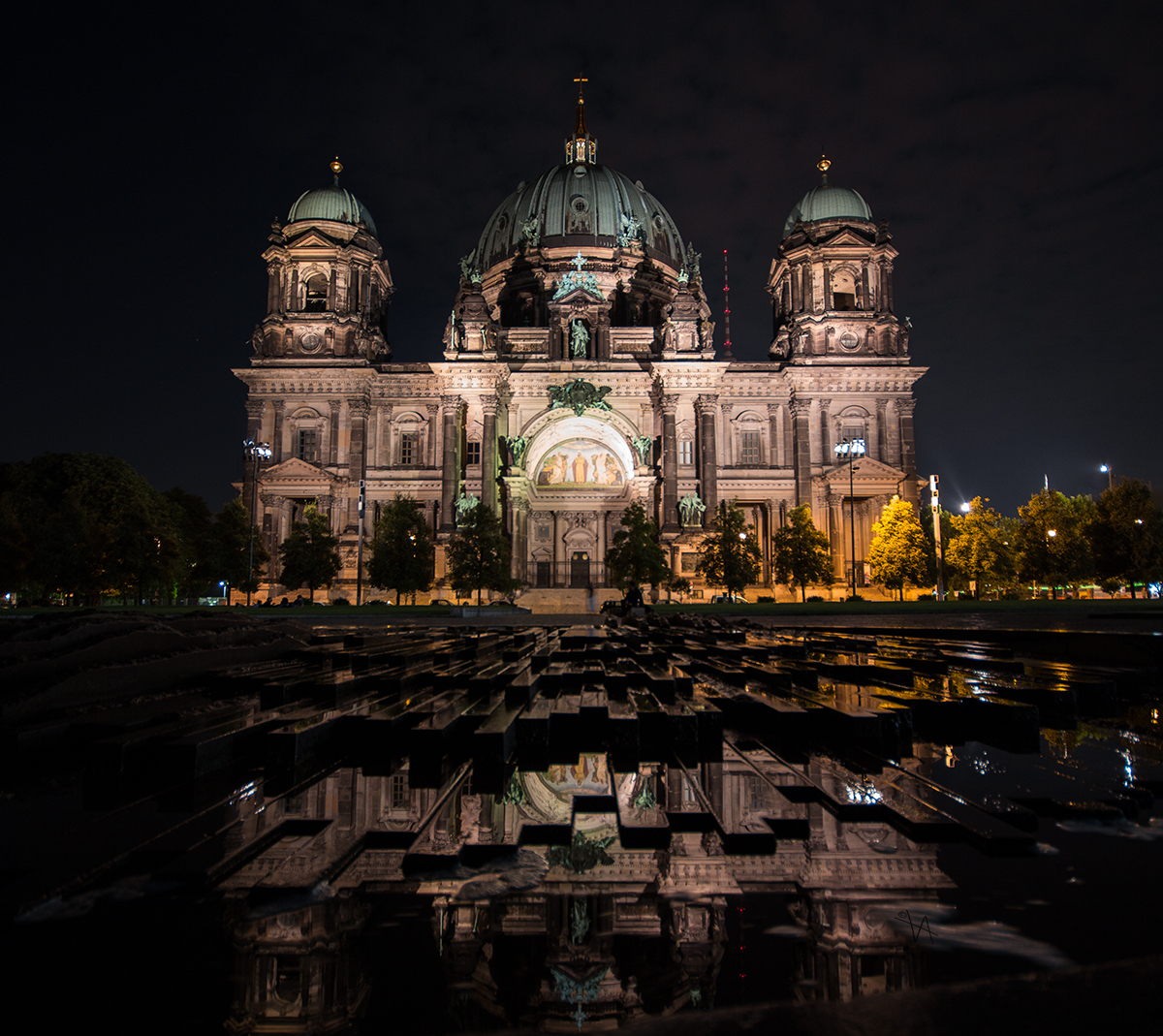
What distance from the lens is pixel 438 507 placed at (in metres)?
56.2

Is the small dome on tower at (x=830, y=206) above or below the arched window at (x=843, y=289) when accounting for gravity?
above

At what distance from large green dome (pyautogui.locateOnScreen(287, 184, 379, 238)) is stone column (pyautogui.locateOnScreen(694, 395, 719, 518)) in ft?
103

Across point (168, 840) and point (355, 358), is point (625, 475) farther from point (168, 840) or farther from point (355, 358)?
point (168, 840)

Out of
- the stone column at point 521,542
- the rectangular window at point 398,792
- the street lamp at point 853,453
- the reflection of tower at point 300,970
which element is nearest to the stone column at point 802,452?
the street lamp at point 853,453

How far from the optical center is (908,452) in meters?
54.1

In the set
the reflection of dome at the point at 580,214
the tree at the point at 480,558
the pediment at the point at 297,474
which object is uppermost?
the reflection of dome at the point at 580,214

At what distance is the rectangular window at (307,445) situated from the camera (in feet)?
183

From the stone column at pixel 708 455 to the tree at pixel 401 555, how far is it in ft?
63.9

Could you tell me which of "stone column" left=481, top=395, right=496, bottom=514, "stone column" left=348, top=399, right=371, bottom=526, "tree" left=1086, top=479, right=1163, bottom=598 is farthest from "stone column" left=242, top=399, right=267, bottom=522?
"tree" left=1086, top=479, right=1163, bottom=598

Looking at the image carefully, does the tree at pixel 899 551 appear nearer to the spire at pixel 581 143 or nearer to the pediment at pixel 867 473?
the pediment at pixel 867 473

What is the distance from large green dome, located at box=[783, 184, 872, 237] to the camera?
194ft

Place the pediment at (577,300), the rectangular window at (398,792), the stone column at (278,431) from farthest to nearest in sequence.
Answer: the pediment at (577,300), the stone column at (278,431), the rectangular window at (398,792)

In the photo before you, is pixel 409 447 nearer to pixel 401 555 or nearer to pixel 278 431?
pixel 278 431

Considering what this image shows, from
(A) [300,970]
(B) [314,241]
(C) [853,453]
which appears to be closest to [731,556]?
(C) [853,453]
